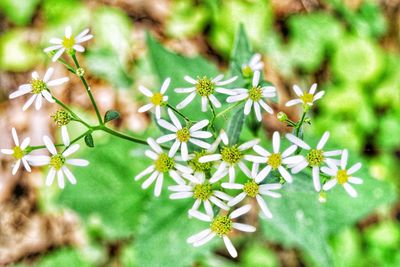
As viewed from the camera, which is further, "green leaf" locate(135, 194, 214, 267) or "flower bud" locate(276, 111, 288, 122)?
"green leaf" locate(135, 194, 214, 267)

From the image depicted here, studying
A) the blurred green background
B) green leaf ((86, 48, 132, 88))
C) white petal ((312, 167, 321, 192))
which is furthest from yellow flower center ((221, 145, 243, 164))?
green leaf ((86, 48, 132, 88))

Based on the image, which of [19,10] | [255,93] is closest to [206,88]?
[255,93]

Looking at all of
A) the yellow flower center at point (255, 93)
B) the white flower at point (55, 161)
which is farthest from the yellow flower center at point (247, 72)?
the white flower at point (55, 161)

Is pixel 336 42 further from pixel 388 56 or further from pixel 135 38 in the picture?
pixel 135 38

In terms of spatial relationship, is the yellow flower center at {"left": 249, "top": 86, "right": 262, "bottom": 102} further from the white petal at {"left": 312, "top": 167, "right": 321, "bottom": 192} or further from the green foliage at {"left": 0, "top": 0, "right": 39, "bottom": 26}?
the green foliage at {"left": 0, "top": 0, "right": 39, "bottom": 26}

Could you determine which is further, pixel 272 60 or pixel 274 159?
pixel 272 60

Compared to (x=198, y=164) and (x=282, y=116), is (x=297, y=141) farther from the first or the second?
(x=198, y=164)

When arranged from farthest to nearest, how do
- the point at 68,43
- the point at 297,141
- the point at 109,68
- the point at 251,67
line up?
the point at 109,68
the point at 251,67
the point at 68,43
the point at 297,141
